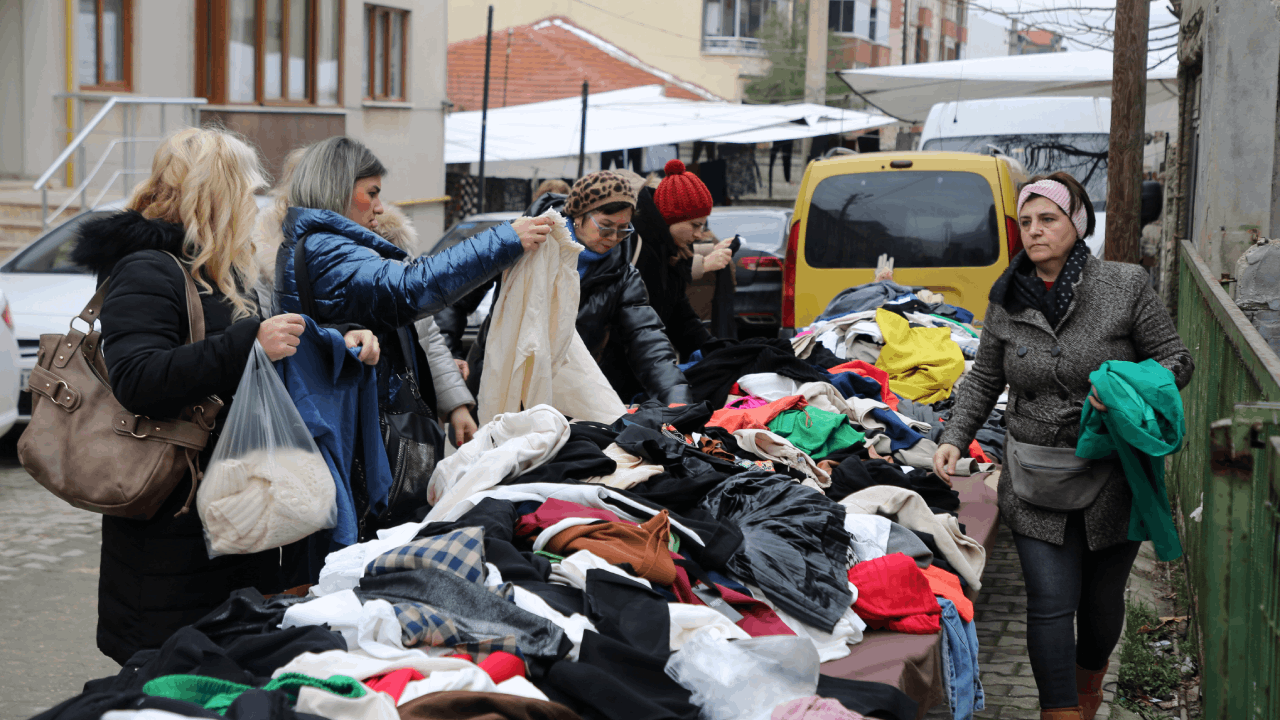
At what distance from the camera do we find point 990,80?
1967 centimetres

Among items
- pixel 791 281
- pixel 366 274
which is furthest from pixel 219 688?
pixel 791 281

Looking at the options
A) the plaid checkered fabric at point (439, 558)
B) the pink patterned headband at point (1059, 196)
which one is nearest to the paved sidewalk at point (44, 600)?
the plaid checkered fabric at point (439, 558)

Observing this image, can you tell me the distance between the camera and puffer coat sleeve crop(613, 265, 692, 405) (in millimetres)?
5152

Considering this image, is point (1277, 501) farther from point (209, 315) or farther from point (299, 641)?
point (209, 315)

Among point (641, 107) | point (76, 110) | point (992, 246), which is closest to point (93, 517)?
point (992, 246)

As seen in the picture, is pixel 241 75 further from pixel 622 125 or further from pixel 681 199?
pixel 681 199

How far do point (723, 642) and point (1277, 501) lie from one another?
48.1 inches

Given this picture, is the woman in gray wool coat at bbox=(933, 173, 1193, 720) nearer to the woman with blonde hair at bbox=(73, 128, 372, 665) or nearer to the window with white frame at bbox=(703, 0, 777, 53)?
the woman with blonde hair at bbox=(73, 128, 372, 665)

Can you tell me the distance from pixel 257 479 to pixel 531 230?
1.31 meters

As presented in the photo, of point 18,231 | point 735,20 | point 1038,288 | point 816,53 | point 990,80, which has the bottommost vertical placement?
point 18,231

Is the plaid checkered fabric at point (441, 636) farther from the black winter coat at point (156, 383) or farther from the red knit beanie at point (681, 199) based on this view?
the red knit beanie at point (681, 199)

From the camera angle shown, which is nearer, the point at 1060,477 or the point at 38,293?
the point at 1060,477

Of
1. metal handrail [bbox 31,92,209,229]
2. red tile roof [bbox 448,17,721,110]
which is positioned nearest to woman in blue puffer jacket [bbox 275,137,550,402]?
metal handrail [bbox 31,92,209,229]

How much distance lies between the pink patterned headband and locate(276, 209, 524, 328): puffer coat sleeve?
1746 millimetres
